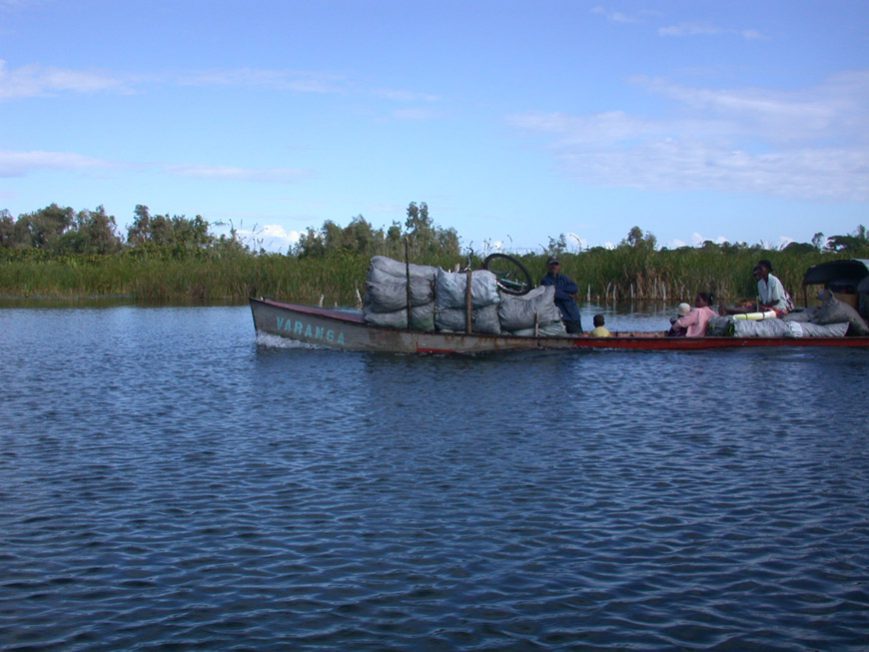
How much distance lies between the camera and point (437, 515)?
873 centimetres

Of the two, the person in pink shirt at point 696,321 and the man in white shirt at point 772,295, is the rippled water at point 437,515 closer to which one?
the person in pink shirt at point 696,321

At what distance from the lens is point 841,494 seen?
30.7 feet

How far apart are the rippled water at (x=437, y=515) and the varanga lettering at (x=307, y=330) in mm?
4211

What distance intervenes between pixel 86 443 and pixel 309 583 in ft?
18.7

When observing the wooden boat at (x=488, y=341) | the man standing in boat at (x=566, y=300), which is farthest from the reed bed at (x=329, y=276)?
the man standing in boat at (x=566, y=300)

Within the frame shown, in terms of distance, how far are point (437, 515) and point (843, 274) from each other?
51.7ft

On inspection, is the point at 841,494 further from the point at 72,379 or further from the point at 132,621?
the point at 72,379

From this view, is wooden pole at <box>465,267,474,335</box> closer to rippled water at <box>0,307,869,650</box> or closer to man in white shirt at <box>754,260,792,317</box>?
rippled water at <box>0,307,869,650</box>

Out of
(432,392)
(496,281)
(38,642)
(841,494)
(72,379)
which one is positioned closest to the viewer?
(38,642)

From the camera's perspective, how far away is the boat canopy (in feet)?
69.3

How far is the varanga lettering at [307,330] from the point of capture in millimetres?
20859

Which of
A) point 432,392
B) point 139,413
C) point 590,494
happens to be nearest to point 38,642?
point 590,494

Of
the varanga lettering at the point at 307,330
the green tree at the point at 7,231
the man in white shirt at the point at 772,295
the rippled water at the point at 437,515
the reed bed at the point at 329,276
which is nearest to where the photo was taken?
the rippled water at the point at 437,515

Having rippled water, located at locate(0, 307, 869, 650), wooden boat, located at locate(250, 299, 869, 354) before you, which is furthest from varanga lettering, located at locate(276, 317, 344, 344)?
rippled water, located at locate(0, 307, 869, 650)
